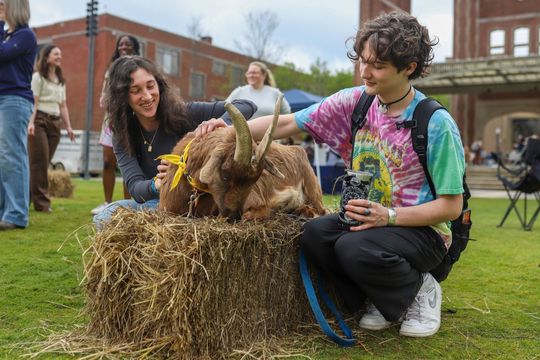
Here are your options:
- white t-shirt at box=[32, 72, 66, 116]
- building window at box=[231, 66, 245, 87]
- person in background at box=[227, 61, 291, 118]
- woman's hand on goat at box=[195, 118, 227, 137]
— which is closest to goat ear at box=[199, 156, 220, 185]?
woman's hand on goat at box=[195, 118, 227, 137]

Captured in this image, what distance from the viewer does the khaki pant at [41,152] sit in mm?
7840

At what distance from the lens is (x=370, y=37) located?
2.98 metres

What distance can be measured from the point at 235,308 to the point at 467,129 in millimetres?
38357

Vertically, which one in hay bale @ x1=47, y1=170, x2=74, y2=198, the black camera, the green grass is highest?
the black camera

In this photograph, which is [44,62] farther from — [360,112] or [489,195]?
[489,195]

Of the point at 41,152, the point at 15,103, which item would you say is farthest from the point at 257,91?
the point at 15,103

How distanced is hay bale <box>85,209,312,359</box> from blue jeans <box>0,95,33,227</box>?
11.6ft

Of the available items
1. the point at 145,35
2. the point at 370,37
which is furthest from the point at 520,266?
the point at 145,35

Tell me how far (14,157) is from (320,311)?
440 cm

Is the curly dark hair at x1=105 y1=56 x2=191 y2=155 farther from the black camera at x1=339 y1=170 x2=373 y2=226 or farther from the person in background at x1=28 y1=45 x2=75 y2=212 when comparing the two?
the person in background at x1=28 y1=45 x2=75 y2=212

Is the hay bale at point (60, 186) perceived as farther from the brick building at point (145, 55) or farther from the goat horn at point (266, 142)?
the brick building at point (145, 55)

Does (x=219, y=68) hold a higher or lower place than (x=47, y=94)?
higher

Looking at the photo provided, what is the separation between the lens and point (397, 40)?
9.59 feet

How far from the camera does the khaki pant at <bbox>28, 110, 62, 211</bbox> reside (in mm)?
7840
